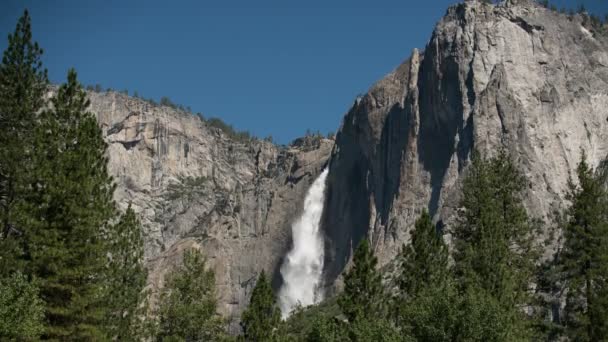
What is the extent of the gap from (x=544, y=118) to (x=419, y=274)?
9253cm

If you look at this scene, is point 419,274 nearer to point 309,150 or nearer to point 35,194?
point 35,194

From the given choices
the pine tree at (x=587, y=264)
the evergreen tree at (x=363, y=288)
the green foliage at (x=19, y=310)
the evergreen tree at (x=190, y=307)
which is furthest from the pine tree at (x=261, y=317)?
the green foliage at (x=19, y=310)

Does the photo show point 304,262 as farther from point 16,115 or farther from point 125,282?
point 16,115

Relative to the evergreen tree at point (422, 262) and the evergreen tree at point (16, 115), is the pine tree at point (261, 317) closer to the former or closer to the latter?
the evergreen tree at point (422, 262)

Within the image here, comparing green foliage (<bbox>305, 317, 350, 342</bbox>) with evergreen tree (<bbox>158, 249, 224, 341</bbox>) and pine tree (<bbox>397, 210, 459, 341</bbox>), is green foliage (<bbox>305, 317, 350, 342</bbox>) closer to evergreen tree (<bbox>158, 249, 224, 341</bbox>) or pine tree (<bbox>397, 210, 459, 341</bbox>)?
pine tree (<bbox>397, 210, 459, 341</bbox>)

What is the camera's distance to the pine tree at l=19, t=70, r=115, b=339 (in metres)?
38.5

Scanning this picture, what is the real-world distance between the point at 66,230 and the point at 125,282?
33.9 ft

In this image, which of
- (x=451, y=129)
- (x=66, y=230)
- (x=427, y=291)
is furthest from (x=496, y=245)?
(x=451, y=129)

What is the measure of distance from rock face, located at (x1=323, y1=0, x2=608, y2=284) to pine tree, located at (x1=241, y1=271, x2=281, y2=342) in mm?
66731

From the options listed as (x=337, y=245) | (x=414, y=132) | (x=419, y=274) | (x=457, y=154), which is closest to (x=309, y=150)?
(x=337, y=245)

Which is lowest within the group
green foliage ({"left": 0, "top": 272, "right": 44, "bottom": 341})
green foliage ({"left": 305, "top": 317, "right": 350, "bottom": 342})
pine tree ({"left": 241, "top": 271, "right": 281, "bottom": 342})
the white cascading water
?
green foliage ({"left": 0, "top": 272, "right": 44, "bottom": 341})

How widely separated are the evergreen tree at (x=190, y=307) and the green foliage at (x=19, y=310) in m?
14.3

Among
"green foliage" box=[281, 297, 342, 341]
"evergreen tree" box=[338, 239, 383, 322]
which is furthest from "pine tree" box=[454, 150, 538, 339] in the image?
"green foliage" box=[281, 297, 342, 341]

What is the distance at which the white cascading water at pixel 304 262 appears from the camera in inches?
6590
